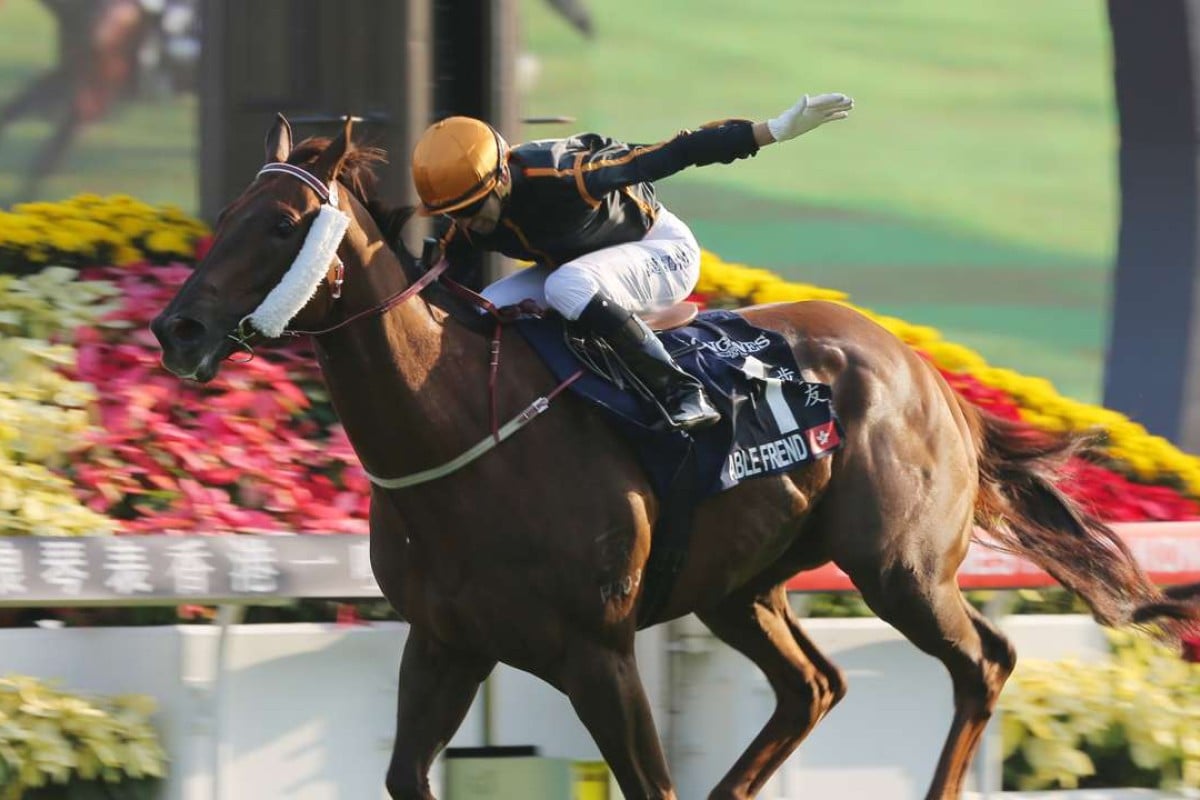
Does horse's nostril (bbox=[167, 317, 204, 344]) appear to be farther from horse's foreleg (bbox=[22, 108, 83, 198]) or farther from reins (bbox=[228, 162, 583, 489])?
horse's foreleg (bbox=[22, 108, 83, 198])

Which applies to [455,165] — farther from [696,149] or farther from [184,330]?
[184,330]

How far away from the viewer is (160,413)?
7262mm

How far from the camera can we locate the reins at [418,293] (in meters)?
4.76

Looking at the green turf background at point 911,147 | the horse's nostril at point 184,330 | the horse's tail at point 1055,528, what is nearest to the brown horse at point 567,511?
the horse's nostril at point 184,330

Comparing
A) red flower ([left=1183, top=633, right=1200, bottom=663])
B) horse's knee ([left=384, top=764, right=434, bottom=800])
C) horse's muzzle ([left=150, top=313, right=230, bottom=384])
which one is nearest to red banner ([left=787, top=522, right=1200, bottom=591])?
red flower ([left=1183, top=633, right=1200, bottom=663])

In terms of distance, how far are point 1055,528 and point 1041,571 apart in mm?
166

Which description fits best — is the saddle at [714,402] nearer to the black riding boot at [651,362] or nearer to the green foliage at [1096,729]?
the black riding boot at [651,362]

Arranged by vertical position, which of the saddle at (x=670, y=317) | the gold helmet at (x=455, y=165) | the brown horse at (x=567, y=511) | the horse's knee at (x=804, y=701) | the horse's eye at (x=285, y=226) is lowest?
the horse's knee at (x=804, y=701)

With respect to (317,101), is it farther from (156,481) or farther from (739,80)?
(739,80)

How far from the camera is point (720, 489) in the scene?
5340 mm

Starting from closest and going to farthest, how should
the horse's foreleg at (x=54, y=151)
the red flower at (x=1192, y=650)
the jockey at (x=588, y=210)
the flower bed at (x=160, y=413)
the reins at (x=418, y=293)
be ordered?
the reins at (x=418, y=293) → the jockey at (x=588, y=210) → the flower bed at (x=160, y=413) → the red flower at (x=1192, y=650) → the horse's foreleg at (x=54, y=151)

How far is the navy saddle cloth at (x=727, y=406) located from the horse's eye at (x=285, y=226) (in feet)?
2.71

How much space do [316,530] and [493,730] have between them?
1130 millimetres

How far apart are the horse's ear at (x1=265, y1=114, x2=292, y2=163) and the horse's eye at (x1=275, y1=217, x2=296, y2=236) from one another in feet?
0.82
